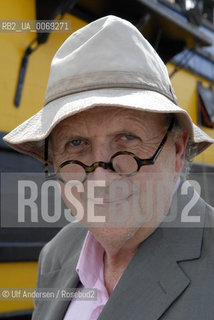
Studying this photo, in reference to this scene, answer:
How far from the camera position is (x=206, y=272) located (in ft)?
3.01

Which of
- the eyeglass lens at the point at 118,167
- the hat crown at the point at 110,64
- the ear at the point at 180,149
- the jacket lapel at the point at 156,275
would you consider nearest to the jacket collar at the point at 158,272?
the jacket lapel at the point at 156,275

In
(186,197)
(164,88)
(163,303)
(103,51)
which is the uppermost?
(103,51)

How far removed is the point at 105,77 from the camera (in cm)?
101

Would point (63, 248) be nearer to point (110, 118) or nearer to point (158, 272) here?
point (158, 272)

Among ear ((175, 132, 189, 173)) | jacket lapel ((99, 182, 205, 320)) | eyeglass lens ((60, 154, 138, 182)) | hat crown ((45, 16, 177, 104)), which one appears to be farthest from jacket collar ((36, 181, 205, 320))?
hat crown ((45, 16, 177, 104))

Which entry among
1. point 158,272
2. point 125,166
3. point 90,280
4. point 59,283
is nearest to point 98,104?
point 125,166

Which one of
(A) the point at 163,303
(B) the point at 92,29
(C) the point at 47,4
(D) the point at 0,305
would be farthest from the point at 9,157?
(A) the point at 163,303

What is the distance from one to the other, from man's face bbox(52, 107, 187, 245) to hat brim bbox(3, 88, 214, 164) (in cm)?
5

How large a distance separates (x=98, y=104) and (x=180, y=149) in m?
0.36

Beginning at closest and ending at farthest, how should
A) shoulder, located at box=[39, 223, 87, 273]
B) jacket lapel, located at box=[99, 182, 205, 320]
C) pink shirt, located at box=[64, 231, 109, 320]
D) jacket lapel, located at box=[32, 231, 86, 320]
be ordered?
1. jacket lapel, located at box=[99, 182, 205, 320]
2. pink shirt, located at box=[64, 231, 109, 320]
3. jacket lapel, located at box=[32, 231, 86, 320]
4. shoulder, located at box=[39, 223, 87, 273]

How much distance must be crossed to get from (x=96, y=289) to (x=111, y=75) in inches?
26.7

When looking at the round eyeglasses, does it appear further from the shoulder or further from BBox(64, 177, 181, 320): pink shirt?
the shoulder

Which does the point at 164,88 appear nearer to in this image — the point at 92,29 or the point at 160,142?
the point at 160,142

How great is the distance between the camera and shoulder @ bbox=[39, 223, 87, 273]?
1.44 metres
